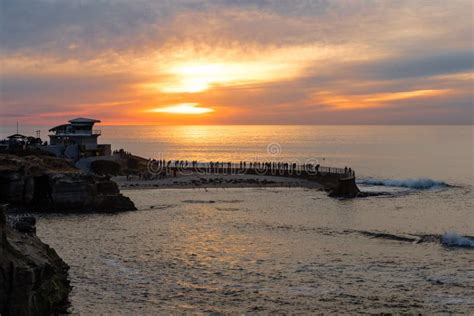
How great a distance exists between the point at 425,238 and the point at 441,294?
54.8 feet

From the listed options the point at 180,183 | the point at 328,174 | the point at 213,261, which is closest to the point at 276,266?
the point at 213,261

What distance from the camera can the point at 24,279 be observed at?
23.9 meters

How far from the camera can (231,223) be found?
53938 millimetres

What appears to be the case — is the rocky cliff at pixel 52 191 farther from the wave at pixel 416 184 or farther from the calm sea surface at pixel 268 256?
the wave at pixel 416 184

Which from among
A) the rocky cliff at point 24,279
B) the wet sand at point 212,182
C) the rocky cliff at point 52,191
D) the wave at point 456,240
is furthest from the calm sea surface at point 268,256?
the wet sand at point 212,182

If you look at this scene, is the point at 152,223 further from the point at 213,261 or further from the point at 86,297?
the point at 86,297

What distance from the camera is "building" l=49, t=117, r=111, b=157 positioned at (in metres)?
97.0

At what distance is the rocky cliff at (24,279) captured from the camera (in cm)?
2356

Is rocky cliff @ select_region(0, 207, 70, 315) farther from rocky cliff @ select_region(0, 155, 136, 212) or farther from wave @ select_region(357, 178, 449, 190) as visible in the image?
wave @ select_region(357, 178, 449, 190)

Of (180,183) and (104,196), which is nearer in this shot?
(104,196)

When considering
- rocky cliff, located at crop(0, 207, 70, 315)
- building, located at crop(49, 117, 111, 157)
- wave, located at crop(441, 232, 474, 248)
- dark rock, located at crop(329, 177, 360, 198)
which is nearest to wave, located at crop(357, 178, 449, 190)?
dark rock, located at crop(329, 177, 360, 198)

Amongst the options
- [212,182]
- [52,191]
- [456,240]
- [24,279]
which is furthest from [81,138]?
[24,279]

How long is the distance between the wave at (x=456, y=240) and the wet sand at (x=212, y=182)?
1574 inches

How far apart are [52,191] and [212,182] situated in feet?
105
